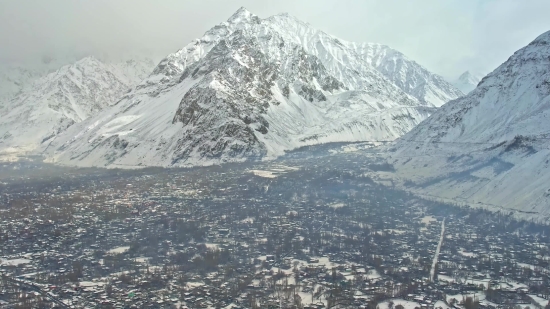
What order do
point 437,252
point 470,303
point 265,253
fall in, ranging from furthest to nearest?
point 437,252 < point 265,253 < point 470,303

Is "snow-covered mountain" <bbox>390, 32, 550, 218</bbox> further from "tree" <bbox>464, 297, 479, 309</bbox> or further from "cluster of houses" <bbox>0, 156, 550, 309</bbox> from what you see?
"tree" <bbox>464, 297, 479, 309</bbox>

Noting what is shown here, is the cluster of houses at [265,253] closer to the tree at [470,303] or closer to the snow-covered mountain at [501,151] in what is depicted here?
the tree at [470,303]

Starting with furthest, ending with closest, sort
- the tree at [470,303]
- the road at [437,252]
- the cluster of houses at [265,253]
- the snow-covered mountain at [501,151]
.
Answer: the snow-covered mountain at [501,151] < the road at [437,252] < the cluster of houses at [265,253] < the tree at [470,303]

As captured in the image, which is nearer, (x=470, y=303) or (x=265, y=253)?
(x=470, y=303)

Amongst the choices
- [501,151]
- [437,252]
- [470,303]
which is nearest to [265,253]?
[437,252]

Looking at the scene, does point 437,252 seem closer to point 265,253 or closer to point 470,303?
point 470,303

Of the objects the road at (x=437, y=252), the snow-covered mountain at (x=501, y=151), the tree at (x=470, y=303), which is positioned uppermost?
the snow-covered mountain at (x=501, y=151)

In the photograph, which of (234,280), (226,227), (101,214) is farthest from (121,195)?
(234,280)

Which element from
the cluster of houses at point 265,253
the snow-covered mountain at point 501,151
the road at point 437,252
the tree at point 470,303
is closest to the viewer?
the tree at point 470,303

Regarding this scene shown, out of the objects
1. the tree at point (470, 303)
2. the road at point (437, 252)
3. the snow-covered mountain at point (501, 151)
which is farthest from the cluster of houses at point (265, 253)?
the snow-covered mountain at point (501, 151)

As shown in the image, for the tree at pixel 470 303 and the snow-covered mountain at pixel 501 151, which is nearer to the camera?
the tree at pixel 470 303
